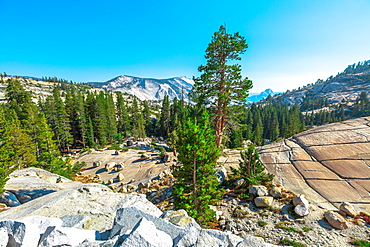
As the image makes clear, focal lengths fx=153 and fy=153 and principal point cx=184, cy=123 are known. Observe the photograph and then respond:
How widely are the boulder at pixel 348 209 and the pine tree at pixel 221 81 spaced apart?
31.1ft

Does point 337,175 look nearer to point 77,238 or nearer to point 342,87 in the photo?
point 77,238

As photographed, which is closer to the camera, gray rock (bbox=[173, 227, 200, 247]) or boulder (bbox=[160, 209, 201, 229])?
gray rock (bbox=[173, 227, 200, 247])

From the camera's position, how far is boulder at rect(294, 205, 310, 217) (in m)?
9.59

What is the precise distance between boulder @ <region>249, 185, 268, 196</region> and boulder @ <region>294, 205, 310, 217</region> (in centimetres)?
220

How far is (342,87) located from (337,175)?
9706 inches

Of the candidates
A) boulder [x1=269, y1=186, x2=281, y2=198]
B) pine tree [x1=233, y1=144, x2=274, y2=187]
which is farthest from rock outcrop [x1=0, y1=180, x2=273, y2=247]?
boulder [x1=269, y1=186, x2=281, y2=198]

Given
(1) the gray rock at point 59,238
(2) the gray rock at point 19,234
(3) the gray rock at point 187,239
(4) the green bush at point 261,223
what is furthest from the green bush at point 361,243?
(2) the gray rock at point 19,234

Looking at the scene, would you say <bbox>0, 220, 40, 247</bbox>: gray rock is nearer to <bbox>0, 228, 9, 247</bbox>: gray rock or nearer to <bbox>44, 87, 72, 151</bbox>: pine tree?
<bbox>0, 228, 9, 247</bbox>: gray rock

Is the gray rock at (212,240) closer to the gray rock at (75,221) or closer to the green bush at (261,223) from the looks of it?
the gray rock at (75,221)

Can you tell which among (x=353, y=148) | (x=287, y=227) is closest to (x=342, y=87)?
(x=353, y=148)

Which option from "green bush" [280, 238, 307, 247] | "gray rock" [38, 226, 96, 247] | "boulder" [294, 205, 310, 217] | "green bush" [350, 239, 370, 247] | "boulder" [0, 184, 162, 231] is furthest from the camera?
"boulder" [294, 205, 310, 217]

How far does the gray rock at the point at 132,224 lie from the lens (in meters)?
4.57

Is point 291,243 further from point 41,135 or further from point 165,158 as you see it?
point 41,135

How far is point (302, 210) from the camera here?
9672 mm
